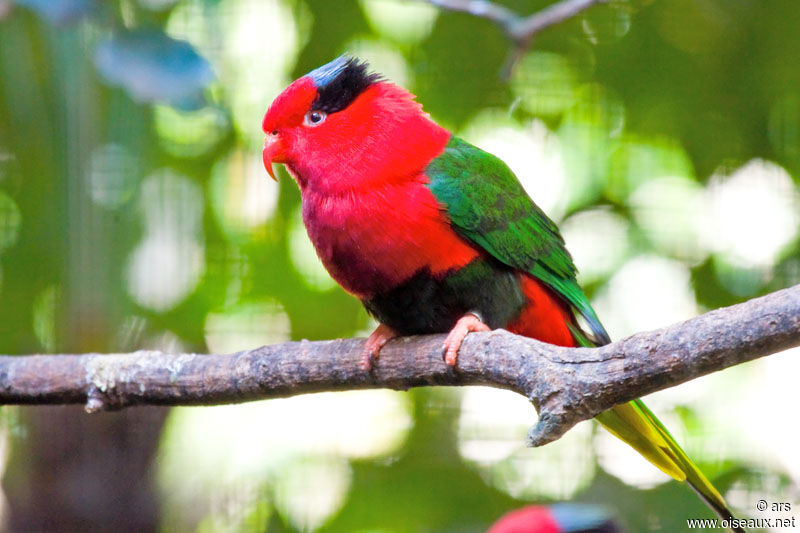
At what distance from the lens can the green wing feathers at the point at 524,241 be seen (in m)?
2.17

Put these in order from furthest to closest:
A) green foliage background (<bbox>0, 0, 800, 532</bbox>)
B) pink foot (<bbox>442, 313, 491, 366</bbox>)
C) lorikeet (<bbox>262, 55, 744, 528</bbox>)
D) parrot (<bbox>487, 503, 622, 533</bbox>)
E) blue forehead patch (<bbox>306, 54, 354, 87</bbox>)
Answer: green foliage background (<bbox>0, 0, 800, 532</bbox>) → parrot (<bbox>487, 503, 622, 533</bbox>) → blue forehead patch (<bbox>306, 54, 354, 87</bbox>) → lorikeet (<bbox>262, 55, 744, 528</bbox>) → pink foot (<bbox>442, 313, 491, 366</bbox>)

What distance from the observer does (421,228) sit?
2.09 metres

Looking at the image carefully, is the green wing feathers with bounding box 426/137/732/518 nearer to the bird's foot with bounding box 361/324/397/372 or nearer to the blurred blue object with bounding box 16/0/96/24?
the bird's foot with bounding box 361/324/397/372

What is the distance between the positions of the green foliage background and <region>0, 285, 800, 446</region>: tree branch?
3.10ft

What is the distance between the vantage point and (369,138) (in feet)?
7.44

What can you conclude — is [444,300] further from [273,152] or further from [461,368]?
[273,152]

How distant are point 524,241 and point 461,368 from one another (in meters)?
0.54

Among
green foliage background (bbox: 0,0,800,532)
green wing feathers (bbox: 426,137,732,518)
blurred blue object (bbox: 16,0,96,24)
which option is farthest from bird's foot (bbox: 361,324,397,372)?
green foliage background (bbox: 0,0,800,532)

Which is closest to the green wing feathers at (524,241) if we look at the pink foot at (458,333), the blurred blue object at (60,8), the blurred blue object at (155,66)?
the pink foot at (458,333)

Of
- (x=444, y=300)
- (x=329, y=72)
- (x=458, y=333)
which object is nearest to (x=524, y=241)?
(x=444, y=300)

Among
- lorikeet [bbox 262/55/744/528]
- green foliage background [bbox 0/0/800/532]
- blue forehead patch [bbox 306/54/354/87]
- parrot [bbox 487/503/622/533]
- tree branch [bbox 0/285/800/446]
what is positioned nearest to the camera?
tree branch [bbox 0/285/800/446]

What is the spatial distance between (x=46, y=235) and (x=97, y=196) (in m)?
0.27

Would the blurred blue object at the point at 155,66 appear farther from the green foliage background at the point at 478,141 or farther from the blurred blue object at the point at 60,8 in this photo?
the green foliage background at the point at 478,141

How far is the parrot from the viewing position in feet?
8.71
